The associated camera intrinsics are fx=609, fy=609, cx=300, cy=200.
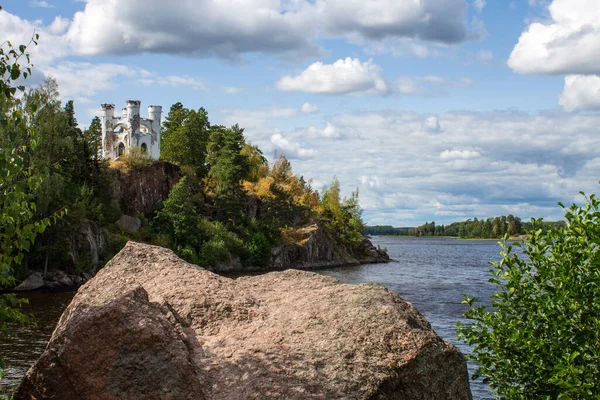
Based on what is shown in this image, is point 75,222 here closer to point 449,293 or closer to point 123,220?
point 123,220

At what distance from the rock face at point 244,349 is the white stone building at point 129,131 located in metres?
72.7

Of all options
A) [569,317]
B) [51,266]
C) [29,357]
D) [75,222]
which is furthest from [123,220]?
[569,317]

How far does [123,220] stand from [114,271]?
58.4m

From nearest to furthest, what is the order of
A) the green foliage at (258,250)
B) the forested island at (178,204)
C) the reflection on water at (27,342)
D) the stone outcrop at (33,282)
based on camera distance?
the reflection on water at (27,342) < the stone outcrop at (33,282) < the forested island at (178,204) < the green foliage at (258,250)

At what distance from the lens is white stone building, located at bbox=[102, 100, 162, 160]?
262 ft

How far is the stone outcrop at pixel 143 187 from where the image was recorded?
7138cm

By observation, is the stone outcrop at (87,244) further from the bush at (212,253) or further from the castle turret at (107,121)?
the castle turret at (107,121)

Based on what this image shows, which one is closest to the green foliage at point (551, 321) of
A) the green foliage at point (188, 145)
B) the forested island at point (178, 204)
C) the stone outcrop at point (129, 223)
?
the forested island at point (178, 204)

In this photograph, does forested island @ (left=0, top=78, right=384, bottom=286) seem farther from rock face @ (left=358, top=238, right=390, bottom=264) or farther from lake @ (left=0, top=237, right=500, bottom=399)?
lake @ (left=0, top=237, right=500, bottom=399)

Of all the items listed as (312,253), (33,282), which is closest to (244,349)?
(33,282)

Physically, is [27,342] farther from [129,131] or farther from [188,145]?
[188,145]

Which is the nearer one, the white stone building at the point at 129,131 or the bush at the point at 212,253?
the bush at the point at 212,253

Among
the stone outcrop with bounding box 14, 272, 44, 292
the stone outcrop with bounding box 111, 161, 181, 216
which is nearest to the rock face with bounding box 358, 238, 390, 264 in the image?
the stone outcrop with bounding box 111, 161, 181, 216

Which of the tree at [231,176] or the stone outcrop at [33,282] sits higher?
the tree at [231,176]
